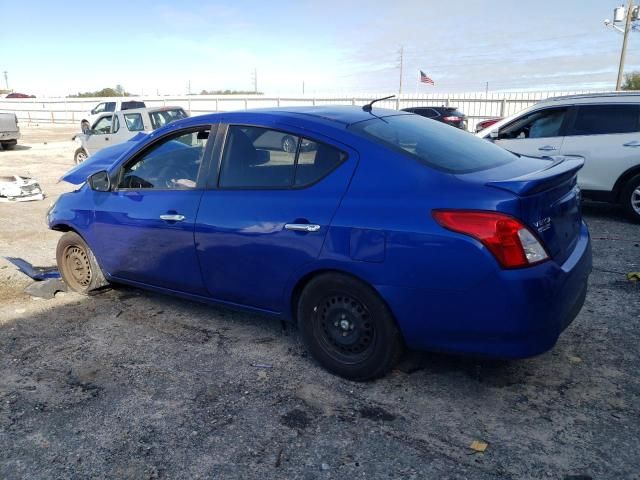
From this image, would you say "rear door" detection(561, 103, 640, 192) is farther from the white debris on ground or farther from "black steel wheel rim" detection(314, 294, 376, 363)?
the white debris on ground

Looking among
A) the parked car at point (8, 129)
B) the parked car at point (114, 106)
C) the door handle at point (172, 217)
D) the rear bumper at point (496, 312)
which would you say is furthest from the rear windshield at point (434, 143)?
the parked car at point (114, 106)

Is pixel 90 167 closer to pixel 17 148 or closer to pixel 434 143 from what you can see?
pixel 434 143

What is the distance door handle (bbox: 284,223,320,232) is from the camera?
10.6ft

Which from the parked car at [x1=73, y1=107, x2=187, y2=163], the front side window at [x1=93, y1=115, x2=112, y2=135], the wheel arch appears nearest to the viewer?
the wheel arch

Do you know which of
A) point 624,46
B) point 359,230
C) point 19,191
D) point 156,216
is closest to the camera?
point 359,230

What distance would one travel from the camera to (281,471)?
8.52 feet

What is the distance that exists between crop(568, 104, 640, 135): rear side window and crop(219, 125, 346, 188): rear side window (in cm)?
593

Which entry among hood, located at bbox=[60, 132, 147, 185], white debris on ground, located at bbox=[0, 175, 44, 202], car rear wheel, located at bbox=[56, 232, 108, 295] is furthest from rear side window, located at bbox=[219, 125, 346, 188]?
white debris on ground, located at bbox=[0, 175, 44, 202]

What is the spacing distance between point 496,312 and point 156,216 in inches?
99.4

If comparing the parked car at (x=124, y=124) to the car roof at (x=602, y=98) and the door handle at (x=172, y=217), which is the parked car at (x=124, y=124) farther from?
the door handle at (x=172, y=217)

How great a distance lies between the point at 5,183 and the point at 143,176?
758cm

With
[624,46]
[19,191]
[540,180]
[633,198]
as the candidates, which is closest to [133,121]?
[19,191]

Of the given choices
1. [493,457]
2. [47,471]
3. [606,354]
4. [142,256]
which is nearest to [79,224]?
[142,256]

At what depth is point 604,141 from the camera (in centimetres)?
765
